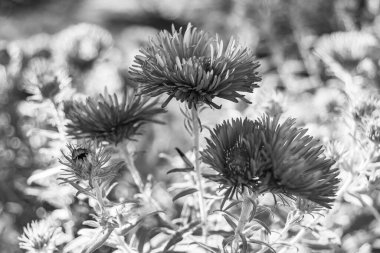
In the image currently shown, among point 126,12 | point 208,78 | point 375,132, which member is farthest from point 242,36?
point 126,12

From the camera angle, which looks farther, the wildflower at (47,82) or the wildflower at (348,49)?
the wildflower at (348,49)

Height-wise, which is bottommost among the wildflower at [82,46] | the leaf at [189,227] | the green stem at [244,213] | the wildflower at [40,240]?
the wildflower at [40,240]

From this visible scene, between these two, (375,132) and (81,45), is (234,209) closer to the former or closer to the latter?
(375,132)

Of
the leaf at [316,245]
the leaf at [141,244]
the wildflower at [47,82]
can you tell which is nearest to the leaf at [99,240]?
the leaf at [141,244]

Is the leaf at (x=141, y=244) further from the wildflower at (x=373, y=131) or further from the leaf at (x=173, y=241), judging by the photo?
the wildflower at (x=373, y=131)

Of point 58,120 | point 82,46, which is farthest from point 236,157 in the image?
point 82,46

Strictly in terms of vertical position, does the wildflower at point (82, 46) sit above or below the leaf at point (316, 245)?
above
